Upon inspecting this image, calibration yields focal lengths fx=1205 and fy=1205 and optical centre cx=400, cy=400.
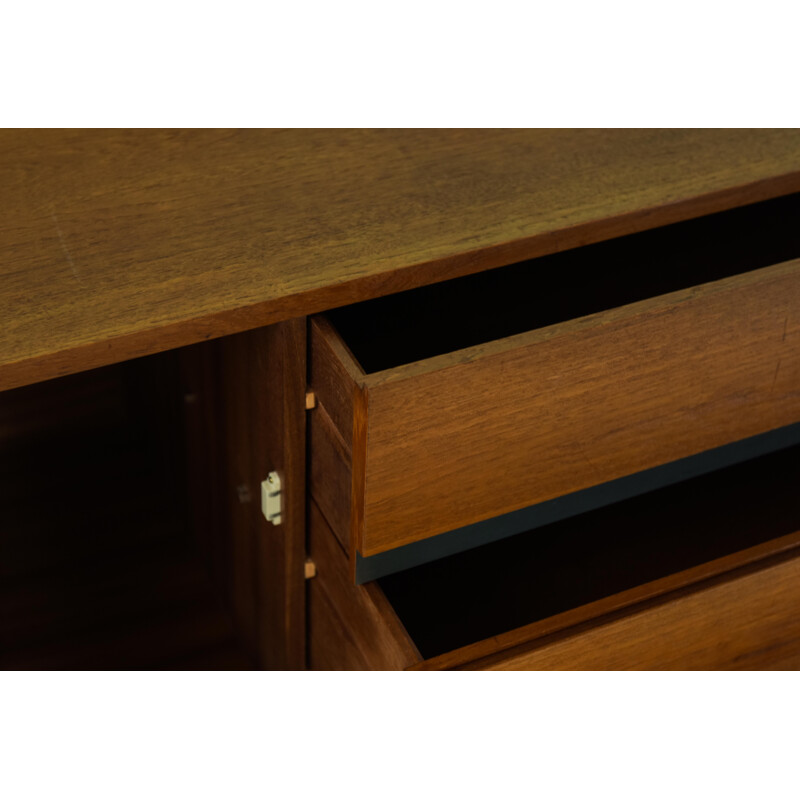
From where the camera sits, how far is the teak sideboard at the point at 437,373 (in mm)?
690

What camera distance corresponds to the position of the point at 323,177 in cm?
78

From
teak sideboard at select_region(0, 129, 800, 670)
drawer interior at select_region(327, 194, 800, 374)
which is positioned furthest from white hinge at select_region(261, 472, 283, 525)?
drawer interior at select_region(327, 194, 800, 374)

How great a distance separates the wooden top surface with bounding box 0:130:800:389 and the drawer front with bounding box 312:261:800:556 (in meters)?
0.06

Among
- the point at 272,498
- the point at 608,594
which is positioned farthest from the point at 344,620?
the point at 608,594

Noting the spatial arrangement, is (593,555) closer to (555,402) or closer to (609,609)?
(609,609)

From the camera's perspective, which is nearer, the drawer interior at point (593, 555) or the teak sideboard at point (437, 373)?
the teak sideboard at point (437, 373)

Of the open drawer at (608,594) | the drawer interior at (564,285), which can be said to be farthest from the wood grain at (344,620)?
the drawer interior at (564,285)

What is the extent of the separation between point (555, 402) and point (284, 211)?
20 cm

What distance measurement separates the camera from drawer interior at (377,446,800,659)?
93cm

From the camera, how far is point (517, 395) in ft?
2.33

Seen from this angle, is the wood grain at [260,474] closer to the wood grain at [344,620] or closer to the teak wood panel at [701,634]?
Answer: the wood grain at [344,620]

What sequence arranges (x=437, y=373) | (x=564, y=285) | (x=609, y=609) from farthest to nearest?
1. (x=564, y=285)
2. (x=609, y=609)
3. (x=437, y=373)

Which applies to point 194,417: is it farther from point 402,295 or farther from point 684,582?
point 684,582

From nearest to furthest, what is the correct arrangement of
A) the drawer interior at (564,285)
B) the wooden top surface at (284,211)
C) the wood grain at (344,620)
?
the wooden top surface at (284,211)
the wood grain at (344,620)
the drawer interior at (564,285)
